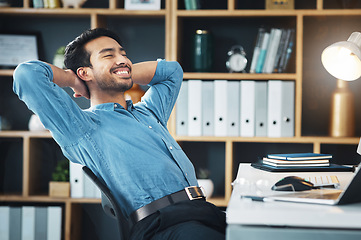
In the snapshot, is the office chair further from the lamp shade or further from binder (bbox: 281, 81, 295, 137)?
binder (bbox: 281, 81, 295, 137)

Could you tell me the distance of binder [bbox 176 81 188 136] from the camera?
2.71m

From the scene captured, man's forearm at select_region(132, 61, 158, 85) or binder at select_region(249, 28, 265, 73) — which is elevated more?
binder at select_region(249, 28, 265, 73)

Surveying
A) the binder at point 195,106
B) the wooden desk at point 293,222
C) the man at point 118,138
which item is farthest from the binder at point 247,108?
the wooden desk at point 293,222

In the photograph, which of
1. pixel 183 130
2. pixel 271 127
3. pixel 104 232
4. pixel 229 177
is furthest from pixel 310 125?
pixel 104 232

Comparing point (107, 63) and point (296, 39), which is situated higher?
point (296, 39)

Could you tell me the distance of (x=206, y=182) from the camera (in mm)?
2775

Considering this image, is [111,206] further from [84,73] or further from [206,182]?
[206,182]

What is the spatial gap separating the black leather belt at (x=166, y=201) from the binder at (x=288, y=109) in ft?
4.06

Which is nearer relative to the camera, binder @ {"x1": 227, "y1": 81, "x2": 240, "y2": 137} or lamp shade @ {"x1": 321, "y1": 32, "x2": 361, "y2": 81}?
lamp shade @ {"x1": 321, "y1": 32, "x2": 361, "y2": 81}

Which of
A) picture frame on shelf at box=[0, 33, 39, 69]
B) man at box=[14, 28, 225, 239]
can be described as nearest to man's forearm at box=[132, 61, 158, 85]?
man at box=[14, 28, 225, 239]

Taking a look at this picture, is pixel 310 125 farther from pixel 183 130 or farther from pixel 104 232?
pixel 104 232

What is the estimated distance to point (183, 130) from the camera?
271 cm

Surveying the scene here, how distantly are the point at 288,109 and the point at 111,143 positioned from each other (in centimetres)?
142

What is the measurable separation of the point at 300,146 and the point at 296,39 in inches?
27.8
